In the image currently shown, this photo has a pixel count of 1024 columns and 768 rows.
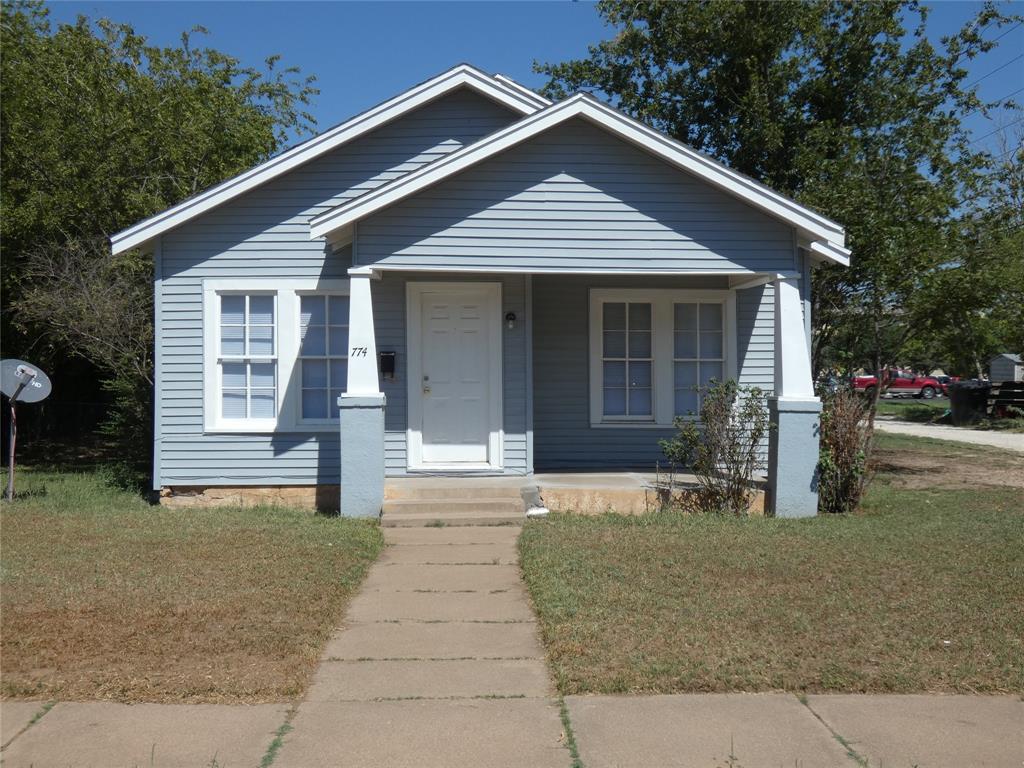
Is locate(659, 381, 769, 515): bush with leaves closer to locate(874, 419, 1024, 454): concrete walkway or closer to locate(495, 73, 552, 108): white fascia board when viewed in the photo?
locate(495, 73, 552, 108): white fascia board

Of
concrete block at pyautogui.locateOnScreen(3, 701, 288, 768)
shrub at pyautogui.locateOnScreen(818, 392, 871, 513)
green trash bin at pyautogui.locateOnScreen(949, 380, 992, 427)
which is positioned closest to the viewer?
concrete block at pyautogui.locateOnScreen(3, 701, 288, 768)

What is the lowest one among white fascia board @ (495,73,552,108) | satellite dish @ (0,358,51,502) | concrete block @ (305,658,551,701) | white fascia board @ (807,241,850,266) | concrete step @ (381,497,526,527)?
concrete block @ (305,658,551,701)

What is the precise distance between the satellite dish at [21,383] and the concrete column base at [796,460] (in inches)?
350

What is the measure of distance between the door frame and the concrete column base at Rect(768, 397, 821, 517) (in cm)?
329

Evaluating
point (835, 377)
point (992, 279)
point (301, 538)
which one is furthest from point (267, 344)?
point (992, 279)

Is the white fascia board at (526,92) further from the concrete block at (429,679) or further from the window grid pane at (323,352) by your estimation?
the concrete block at (429,679)

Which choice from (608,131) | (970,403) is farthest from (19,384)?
(970,403)

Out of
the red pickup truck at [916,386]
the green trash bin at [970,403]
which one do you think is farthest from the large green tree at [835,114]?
the red pickup truck at [916,386]

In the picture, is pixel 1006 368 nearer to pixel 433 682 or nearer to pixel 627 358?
pixel 627 358

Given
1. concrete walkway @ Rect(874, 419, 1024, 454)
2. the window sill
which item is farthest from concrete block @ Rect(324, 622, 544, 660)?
concrete walkway @ Rect(874, 419, 1024, 454)

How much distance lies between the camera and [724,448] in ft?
35.0

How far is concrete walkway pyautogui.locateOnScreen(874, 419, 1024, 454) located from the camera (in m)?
21.7

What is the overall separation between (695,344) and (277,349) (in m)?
5.45

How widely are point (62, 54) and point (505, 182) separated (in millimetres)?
11742
